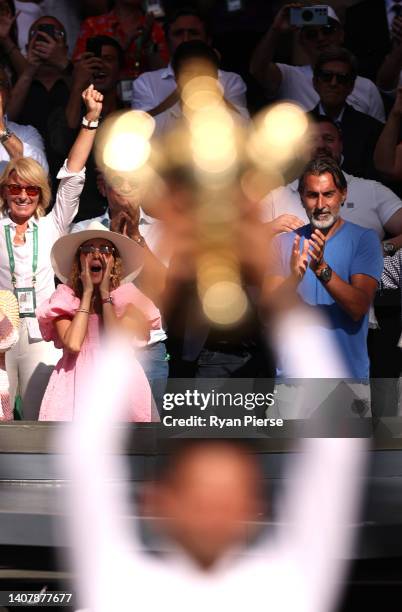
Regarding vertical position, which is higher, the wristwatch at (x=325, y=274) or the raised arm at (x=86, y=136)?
the raised arm at (x=86, y=136)

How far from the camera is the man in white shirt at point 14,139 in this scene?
6.44 metres

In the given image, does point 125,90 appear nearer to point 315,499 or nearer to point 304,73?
point 304,73

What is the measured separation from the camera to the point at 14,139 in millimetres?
6465

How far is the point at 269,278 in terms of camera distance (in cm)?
544

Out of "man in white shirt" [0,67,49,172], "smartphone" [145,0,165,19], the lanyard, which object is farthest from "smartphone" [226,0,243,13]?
the lanyard

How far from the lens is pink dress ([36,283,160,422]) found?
17.4ft

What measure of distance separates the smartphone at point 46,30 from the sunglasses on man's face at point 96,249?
209cm

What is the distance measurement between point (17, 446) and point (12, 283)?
98 cm

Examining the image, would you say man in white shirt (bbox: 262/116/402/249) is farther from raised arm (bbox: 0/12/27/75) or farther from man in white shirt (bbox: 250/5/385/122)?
raised arm (bbox: 0/12/27/75)

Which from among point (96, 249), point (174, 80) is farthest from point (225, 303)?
point (174, 80)

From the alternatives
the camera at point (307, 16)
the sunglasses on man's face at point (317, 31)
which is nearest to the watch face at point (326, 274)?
the camera at point (307, 16)

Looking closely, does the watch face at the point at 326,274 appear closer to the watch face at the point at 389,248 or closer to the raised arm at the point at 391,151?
the watch face at the point at 389,248

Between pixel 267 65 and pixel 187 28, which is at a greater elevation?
pixel 187 28

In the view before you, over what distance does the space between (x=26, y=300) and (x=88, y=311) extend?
481mm
